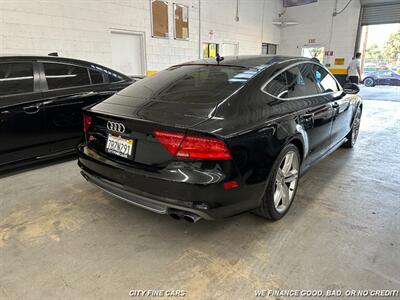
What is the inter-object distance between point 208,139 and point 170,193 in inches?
15.1

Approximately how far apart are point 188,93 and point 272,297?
4.40ft

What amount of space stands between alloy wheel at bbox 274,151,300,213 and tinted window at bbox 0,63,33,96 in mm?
A: 2684

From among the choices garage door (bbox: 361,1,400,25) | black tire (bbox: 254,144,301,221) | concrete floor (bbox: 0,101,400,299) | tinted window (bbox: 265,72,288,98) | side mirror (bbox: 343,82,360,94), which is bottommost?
concrete floor (bbox: 0,101,400,299)

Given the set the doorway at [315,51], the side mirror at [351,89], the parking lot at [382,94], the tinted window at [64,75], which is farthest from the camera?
the doorway at [315,51]

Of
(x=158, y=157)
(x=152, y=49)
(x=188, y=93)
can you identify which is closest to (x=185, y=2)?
(x=152, y=49)

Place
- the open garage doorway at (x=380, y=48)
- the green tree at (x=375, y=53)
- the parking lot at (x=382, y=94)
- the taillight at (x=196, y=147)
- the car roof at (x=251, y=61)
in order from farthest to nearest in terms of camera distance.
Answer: the green tree at (x=375, y=53) → the open garage doorway at (x=380, y=48) → the parking lot at (x=382, y=94) → the car roof at (x=251, y=61) → the taillight at (x=196, y=147)

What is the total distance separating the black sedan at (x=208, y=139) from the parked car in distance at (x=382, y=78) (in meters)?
15.4

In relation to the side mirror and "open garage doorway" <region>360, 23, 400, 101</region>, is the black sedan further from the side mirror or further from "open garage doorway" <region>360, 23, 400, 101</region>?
"open garage doorway" <region>360, 23, 400, 101</region>

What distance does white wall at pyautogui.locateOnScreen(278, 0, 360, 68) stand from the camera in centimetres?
1120

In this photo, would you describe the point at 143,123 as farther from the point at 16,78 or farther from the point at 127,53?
the point at 127,53

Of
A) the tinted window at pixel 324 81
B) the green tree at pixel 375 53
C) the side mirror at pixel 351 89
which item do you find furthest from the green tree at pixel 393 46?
the tinted window at pixel 324 81

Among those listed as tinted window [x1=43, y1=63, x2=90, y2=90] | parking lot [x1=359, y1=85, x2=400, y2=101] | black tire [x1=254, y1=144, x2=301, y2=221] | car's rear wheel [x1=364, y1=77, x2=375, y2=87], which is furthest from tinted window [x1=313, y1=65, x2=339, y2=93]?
car's rear wheel [x1=364, y1=77, x2=375, y2=87]

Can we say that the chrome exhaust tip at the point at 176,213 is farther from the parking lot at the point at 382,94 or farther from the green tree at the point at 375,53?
the green tree at the point at 375,53

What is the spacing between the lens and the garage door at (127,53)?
6.96m
